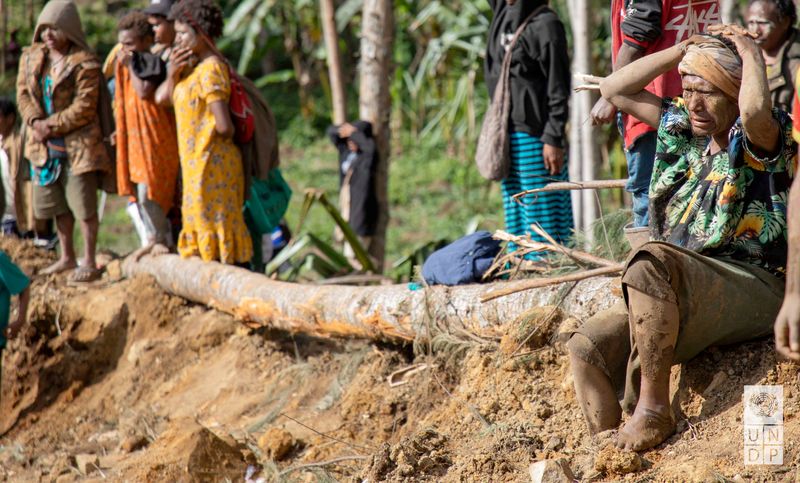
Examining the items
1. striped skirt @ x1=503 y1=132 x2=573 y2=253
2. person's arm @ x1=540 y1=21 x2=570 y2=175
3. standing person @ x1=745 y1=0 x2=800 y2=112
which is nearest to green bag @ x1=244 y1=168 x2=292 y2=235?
striped skirt @ x1=503 y1=132 x2=573 y2=253

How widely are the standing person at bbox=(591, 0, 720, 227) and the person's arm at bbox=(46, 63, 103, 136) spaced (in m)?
4.19

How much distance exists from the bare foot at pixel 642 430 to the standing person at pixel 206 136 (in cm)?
356

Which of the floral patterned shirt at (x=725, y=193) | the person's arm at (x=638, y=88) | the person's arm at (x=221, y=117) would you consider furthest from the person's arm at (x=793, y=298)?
the person's arm at (x=221, y=117)

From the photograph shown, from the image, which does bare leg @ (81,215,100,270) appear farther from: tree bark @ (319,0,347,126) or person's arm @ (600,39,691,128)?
person's arm @ (600,39,691,128)

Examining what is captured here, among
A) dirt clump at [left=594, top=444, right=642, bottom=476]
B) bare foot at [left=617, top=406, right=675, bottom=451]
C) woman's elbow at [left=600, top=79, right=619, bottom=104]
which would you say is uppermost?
woman's elbow at [left=600, top=79, right=619, bottom=104]

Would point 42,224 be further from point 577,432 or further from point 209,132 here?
point 577,432

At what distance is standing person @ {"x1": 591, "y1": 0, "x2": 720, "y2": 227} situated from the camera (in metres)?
3.75

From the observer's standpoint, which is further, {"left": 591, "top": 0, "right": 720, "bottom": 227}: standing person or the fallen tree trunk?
the fallen tree trunk

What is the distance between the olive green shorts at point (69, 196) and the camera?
6.82m

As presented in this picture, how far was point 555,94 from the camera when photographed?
5.21m

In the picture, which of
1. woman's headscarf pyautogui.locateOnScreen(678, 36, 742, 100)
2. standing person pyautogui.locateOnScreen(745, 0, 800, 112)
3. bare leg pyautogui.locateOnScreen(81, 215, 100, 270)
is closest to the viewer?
woman's headscarf pyautogui.locateOnScreen(678, 36, 742, 100)

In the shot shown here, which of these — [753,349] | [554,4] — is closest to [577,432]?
[753,349]

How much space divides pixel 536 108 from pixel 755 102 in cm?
244

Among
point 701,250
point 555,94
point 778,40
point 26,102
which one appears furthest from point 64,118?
point 701,250
